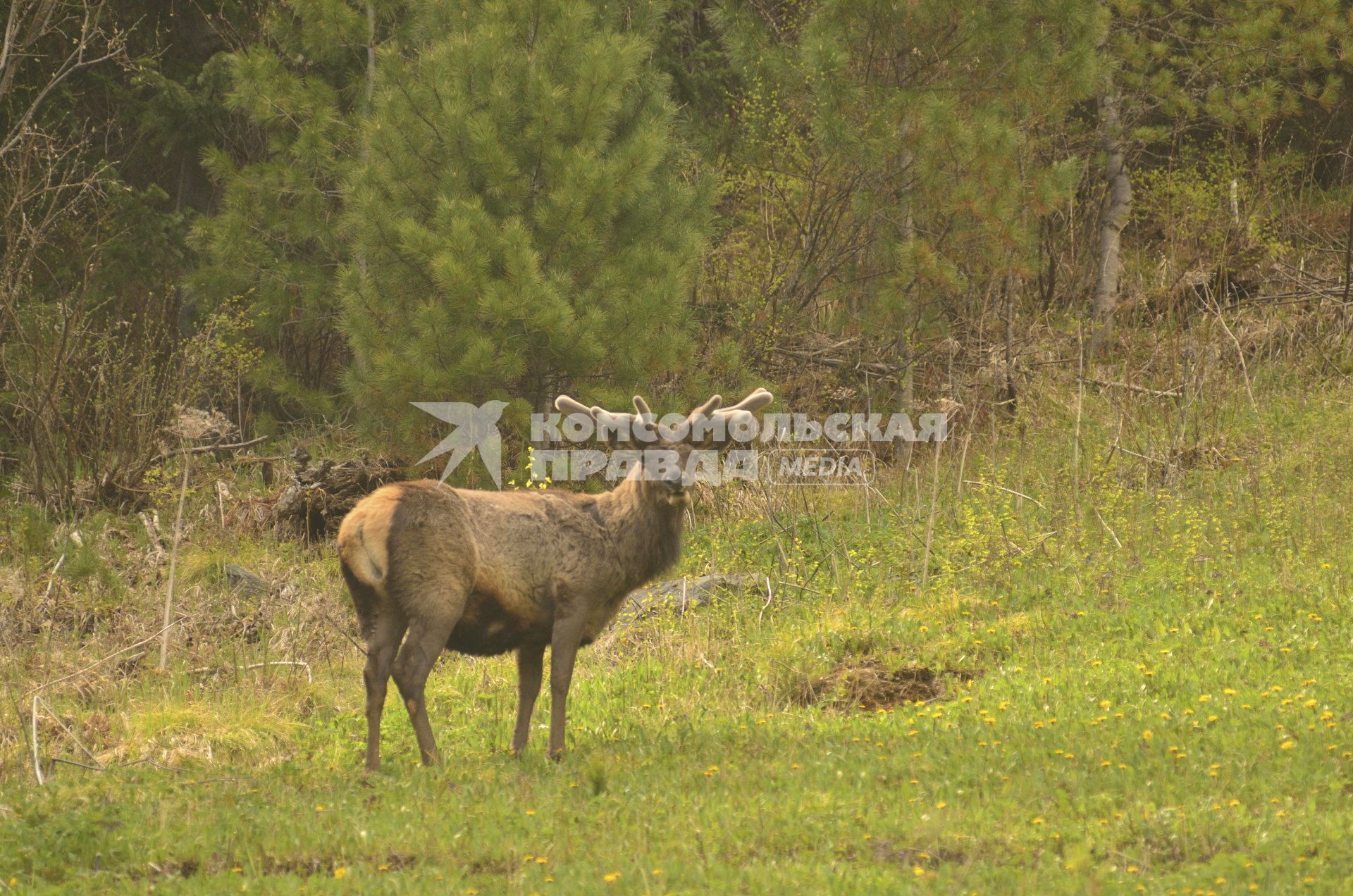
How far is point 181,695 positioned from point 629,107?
727 centimetres

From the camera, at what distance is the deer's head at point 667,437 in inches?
342

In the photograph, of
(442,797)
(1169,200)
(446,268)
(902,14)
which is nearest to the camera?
(442,797)

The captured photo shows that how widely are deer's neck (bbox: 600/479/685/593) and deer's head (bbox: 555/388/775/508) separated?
0.24ft

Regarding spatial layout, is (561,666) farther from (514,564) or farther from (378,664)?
(378,664)

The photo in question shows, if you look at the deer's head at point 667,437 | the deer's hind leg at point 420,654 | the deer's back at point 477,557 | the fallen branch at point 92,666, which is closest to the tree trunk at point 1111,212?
the deer's head at point 667,437

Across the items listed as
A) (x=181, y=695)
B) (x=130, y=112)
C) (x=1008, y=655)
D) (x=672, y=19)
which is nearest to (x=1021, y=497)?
(x=1008, y=655)

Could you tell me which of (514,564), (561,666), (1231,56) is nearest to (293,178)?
(514,564)

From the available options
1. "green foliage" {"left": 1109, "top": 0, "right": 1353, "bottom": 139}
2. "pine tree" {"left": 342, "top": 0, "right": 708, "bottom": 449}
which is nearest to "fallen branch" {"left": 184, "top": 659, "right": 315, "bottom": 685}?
"pine tree" {"left": 342, "top": 0, "right": 708, "bottom": 449}

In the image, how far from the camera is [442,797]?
7133 mm

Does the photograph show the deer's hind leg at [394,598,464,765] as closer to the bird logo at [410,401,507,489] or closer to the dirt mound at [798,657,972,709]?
the dirt mound at [798,657,972,709]

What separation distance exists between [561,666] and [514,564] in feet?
2.20

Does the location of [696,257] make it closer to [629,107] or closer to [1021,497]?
[629,107]

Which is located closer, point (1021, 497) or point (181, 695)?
point (181, 695)

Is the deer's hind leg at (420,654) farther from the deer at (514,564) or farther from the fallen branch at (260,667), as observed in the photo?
the fallen branch at (260,667)
